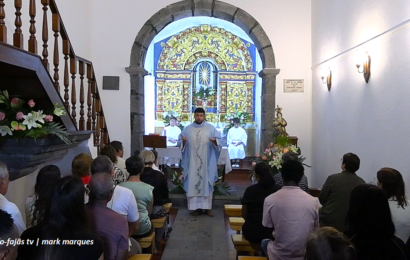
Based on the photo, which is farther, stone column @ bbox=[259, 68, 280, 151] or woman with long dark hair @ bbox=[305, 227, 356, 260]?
stone column @ bbox=[259, 68, 280, 151]

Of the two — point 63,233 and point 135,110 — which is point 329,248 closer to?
point 63,233

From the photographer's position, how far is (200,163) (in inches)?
232

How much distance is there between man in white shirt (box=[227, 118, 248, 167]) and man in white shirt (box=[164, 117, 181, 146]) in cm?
142

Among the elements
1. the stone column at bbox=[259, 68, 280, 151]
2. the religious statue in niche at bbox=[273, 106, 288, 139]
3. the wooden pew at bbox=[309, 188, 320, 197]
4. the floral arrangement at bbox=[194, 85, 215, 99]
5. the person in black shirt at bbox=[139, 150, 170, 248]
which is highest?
the floral arrangement at bbox=[194, 85, 215, 99]

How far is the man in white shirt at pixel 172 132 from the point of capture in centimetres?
975

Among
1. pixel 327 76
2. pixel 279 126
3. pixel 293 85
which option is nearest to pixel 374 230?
pixel 327 76

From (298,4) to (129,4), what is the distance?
324cm

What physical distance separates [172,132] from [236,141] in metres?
1.75

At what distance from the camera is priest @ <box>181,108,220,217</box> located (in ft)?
19.0

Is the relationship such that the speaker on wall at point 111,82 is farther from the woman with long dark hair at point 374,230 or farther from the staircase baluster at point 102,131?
the woman with long dark hair at point 374,230

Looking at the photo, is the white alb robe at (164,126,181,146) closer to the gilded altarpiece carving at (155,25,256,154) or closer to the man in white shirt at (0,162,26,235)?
the gilded altarpiece carving at (155,25,256,154)

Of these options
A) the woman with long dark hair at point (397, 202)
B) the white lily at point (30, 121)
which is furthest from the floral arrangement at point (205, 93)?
the woman with long dark hair at point (397, 202)

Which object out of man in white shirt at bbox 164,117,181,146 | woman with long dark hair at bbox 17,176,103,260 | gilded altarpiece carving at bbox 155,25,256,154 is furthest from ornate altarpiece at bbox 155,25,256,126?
woman with long dark hair at bbox 17,176,103,260

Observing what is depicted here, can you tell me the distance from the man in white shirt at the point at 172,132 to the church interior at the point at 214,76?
13.3 inches
